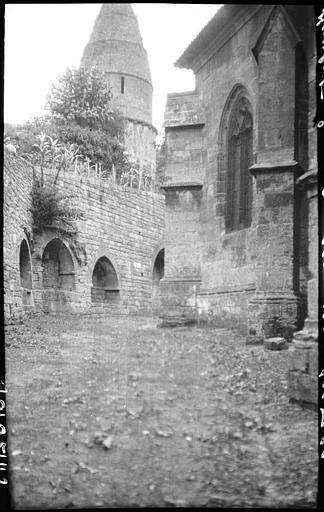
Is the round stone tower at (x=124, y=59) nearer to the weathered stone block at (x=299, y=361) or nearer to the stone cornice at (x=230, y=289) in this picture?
the stone cornice at (x=230, y=289)

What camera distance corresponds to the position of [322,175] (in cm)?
428

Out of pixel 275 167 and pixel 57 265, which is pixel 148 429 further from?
pixel 275 167

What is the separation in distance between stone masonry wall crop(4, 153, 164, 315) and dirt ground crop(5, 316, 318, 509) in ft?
2.48

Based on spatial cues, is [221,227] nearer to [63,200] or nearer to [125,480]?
[63,200]

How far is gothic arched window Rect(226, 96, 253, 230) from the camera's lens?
23.0 ft

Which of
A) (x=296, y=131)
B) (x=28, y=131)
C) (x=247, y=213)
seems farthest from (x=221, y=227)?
(x=28, y=131)

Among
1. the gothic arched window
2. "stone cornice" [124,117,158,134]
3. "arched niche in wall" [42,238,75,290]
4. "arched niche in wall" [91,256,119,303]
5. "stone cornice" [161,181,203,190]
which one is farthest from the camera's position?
"stone cornice" [161,181,203,190]

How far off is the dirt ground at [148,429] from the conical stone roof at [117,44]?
8.50 ft

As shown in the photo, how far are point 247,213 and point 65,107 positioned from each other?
2639mm

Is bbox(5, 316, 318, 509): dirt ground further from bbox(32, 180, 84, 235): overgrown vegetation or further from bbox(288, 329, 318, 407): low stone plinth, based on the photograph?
bbox(32, 180, 84, 235): overgrown vegetation

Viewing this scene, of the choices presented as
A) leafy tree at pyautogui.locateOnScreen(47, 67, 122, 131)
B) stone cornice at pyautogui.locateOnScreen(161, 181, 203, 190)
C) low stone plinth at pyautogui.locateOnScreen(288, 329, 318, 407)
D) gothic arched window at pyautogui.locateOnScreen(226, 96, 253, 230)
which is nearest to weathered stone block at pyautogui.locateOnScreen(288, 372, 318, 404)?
low stone plinth at pyautogui.locateOnScreen(288, 329, 318, 407)

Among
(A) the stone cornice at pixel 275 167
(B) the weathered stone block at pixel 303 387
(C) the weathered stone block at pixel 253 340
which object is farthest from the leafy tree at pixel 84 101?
(B) the weathered stone block at pixel 303 387

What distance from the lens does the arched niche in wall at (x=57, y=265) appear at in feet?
19.3

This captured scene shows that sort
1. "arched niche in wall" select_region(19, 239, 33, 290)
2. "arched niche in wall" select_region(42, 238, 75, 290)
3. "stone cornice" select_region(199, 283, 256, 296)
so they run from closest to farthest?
"arched niche in wall" select_region(19, 239, 33, 290) → "arched niche in wall" select_region(42, 238, 75, 290) → "stone cornice" select_region(199, 283, 256, 296)
